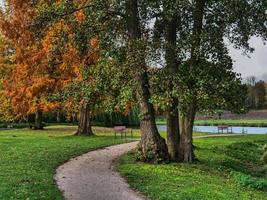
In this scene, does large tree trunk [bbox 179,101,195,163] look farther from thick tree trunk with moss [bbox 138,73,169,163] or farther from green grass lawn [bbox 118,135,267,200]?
thick tree trunk with moss [bbox 138,73,169,163]

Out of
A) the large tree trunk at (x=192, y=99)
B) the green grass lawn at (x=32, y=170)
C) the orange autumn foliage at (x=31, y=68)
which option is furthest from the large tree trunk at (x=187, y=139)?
the orange autumn foliage at (x=31, y=68)

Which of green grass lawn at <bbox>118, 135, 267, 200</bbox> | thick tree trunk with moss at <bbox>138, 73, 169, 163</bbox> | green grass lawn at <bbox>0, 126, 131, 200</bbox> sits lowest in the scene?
green grass lawn at <bbox>118, 135, 267, 200</bbox>

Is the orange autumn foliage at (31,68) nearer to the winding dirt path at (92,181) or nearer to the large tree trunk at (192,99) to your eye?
the large tree trunk at (192,99)

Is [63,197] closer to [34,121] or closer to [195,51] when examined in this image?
[195,51]

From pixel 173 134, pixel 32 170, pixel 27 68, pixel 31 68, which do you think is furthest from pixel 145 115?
pixel 27 68

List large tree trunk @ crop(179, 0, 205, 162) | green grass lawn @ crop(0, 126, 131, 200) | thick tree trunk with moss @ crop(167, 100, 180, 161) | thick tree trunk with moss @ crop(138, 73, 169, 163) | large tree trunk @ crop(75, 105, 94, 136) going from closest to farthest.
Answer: green grass lawn @ crop(0, 126, 131, 200)
large tree trunk @ crop(179, 0, 205, 162)
thick tree trunk with moss @ crop(138, 73, 169, 163)
thick tree trunk with moss @ crop(167, 100, 180, 161)
large tree trunk @ crop(75, 105, 94, 136)

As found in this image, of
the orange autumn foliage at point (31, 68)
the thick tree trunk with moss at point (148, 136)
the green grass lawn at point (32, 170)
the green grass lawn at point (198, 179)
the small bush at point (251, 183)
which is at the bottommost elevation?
the small bush at point (251, 183)

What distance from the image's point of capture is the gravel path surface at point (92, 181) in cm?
1373

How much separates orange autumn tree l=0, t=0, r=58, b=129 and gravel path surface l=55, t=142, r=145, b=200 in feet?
58.6

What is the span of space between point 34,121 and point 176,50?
4297cm

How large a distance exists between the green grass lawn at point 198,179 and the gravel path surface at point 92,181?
0.51 metres

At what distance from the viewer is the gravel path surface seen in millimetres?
13727

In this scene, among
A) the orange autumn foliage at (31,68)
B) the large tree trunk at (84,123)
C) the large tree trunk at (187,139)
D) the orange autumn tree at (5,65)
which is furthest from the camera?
the orange autumn tree at (5,65)

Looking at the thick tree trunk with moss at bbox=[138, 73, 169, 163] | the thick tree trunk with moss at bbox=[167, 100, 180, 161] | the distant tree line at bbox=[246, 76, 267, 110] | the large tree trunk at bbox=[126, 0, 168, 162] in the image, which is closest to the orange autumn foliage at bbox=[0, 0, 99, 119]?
the thick tree trunk with moss at bbox=[167, 100, 180, 161]
